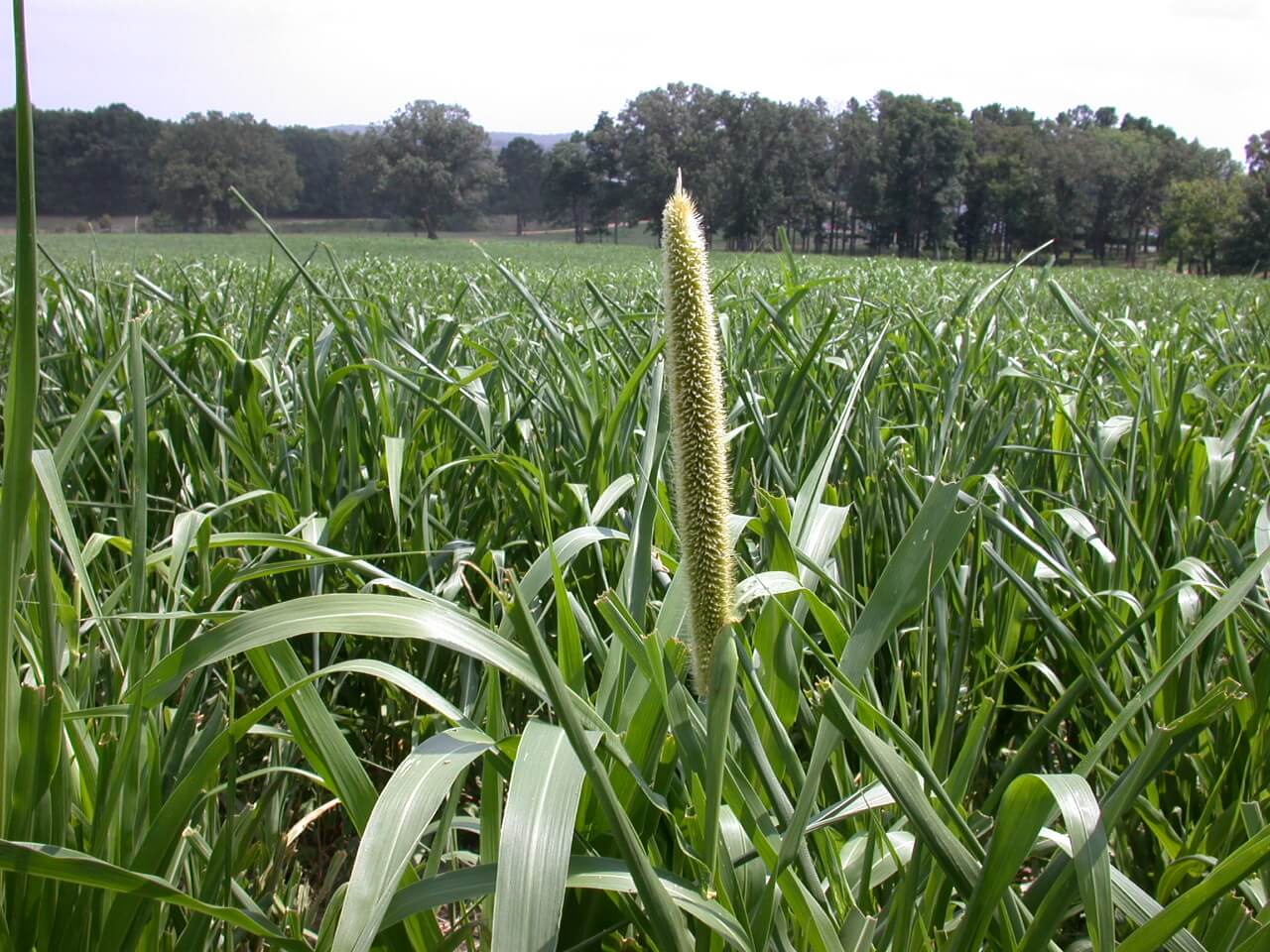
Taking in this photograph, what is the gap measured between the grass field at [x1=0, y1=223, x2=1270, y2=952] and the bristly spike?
70mm

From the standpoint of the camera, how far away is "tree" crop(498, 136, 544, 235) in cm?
11644

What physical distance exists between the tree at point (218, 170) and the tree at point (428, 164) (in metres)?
10.4

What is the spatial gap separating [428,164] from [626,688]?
10559 cm

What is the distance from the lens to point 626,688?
44.9 inches

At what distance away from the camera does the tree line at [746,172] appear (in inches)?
3465

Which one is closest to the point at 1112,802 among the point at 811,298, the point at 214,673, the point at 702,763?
the point at 702,763

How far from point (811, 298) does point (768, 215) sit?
3265 inches

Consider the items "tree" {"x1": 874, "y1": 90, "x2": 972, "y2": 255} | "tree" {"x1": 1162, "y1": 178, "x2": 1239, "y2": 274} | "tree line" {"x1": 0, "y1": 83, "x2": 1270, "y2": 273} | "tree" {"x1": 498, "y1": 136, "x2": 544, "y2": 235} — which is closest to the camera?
"tree" {"x1": 1162, "y1": 178, "x2": 1239, "y2": 274}

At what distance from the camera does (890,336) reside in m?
3.12

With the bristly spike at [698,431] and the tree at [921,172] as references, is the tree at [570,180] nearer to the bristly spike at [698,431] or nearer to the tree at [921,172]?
the tree at [921,172]

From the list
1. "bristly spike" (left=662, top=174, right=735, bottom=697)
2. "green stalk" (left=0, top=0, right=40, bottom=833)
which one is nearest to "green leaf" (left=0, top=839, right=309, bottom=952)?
"green stalk" (left=0, top=0, right=40, bottom=833)

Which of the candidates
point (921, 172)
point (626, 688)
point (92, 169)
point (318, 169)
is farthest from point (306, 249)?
point (318, 169)

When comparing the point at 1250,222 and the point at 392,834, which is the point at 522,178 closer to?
the point at 1250,222

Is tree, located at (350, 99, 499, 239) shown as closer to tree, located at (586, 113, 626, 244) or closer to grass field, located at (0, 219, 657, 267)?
tree, located at (586, 113, 626, 244)
